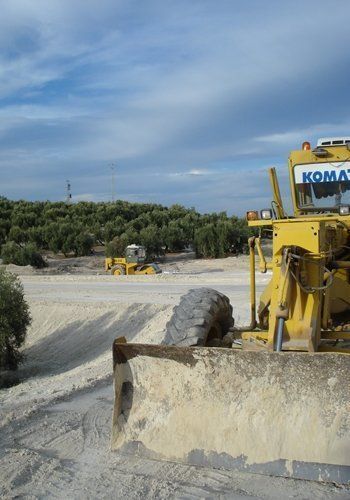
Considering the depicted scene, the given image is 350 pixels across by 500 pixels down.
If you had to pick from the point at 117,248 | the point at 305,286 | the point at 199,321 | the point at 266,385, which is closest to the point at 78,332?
the point at 199,321

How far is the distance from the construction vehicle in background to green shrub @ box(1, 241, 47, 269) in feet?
26.5

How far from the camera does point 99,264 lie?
139 ft

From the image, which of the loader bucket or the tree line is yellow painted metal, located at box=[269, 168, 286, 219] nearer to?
the loader bucket

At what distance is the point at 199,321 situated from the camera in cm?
636

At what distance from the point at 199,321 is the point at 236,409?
148 centimetres

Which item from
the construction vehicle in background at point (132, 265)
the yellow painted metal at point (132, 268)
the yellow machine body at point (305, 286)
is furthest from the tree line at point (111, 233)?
the yellow machine body at point (305, 286)

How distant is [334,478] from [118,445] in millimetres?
1882

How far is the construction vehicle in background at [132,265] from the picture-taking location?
107 feet

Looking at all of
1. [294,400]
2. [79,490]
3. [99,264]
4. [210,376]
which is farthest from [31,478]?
[99,264]

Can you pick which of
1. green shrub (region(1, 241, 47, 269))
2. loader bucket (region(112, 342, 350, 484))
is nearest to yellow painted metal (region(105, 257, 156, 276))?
green shrub (region(1, 241, 47, 269))

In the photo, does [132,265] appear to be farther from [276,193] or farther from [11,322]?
[276,193]

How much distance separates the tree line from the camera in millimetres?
43469

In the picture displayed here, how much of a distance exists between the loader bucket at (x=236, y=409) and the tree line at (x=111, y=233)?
36210mm

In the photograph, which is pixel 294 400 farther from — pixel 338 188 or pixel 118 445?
pixel 338 188
